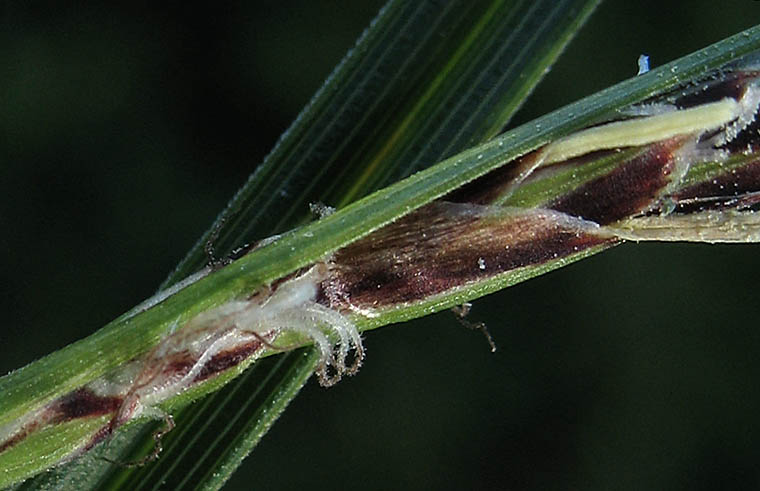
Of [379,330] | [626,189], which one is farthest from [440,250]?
[379,330]

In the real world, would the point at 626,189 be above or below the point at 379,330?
below

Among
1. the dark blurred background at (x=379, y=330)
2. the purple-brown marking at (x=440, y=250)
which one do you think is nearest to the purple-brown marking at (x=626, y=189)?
the purple-brown marking at (x=440, y=250)

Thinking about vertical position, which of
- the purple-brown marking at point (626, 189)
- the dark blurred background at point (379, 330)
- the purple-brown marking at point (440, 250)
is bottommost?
the purple-brown marking at point (440, 250)

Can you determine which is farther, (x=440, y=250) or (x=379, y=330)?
(x=379, y=330)

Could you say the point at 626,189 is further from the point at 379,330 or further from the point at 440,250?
the point at 379,330

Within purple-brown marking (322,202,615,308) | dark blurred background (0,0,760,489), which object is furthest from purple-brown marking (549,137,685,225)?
dark blurred background (0,0,760,489)

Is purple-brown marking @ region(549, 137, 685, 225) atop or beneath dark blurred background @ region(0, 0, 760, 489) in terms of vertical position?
beneath

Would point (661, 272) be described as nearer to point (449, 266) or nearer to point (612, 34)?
point (612, 34)

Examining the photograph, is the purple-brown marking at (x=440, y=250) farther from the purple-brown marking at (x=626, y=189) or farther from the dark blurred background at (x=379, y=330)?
the dark blurred background at (x=379, y=330)

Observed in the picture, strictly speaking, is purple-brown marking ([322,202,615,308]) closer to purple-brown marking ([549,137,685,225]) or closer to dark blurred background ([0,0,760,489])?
purple-brown marking ([549,137,685,225])
